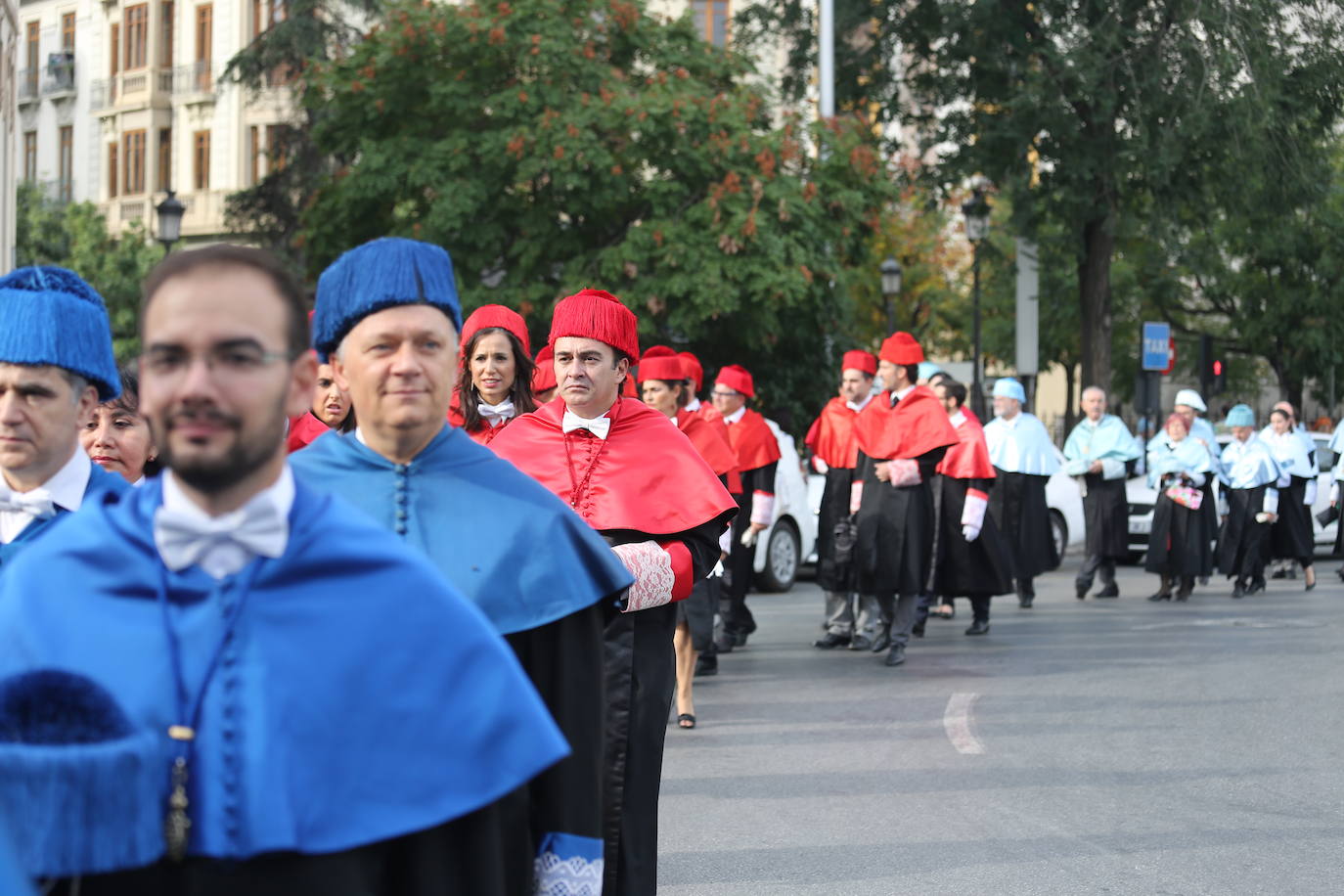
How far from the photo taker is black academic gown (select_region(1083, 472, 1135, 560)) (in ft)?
58.3

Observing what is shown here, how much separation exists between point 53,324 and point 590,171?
20417 mm

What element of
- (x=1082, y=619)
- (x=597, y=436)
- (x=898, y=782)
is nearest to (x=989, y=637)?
(x=1082, y=619)

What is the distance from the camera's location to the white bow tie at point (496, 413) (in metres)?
6.73

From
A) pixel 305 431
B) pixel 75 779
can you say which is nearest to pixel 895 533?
pixel 305 431

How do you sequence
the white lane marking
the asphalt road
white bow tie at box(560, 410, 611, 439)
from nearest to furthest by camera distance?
white bow tie at box(560, 410, 611, 439) < the asphalt road < the white lane marking

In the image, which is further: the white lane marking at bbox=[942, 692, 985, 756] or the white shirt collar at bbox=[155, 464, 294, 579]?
the white lane marking at bbox=[942, 692, 985, 756]

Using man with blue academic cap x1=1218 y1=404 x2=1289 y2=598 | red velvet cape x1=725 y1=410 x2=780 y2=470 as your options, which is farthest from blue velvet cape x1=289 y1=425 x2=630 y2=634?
man with blue academic cap x1=1218 y1=404 x2=1289 y2=598

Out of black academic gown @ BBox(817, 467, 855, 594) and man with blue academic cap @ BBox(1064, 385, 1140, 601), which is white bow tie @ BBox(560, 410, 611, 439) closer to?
black academic gown @ BBox(817, 467, 855, 594)

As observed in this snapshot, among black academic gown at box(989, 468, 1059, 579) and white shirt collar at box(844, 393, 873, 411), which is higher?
white shirt collar at box(844, 393, 873, 411)

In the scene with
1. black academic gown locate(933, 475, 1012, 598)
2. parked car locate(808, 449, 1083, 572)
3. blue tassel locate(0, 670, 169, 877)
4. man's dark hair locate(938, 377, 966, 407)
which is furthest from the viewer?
parked car locate(808, 449, 1083, 572)

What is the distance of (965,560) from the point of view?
14.4 m

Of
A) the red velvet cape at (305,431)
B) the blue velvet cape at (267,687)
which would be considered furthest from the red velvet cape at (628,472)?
the blue velvet cape at (267,687)

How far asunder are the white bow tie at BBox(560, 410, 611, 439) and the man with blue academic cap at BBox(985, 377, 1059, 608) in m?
11.6

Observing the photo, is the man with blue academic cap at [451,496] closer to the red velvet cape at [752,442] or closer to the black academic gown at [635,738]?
the black academic gown at [635,738]
